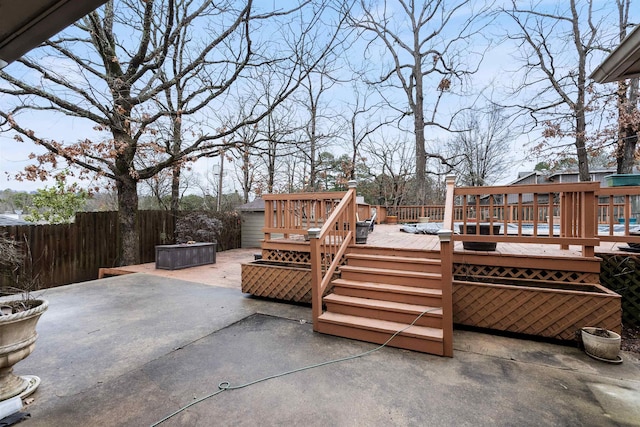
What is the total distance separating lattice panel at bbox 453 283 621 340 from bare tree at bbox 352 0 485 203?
30.8ft

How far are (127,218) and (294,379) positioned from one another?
7509 mm

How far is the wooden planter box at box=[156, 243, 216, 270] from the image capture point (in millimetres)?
7352

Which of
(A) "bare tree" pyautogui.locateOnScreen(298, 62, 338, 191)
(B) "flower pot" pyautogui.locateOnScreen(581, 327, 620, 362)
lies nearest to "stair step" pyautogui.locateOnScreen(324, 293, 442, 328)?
(B) "flower pot" pyautogui.locateOnScreen(581, 327, 620, 362)

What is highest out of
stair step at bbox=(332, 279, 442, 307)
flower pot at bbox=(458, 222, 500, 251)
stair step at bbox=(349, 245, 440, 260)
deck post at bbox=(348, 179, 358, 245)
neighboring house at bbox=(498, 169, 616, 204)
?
neighboring house at bbox=(498, 169, 616, 204)

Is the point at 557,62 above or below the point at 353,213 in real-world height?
above

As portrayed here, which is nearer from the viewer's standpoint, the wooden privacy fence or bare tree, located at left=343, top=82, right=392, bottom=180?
the wooden privacy fence

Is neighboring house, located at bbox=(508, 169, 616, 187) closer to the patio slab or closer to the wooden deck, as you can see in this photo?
the wooden deck

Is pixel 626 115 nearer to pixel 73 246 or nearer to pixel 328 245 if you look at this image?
pixel 328 245

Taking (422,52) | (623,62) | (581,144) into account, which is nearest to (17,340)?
(623,62)

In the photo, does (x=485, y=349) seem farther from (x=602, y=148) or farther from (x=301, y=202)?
(x=602, y=148)

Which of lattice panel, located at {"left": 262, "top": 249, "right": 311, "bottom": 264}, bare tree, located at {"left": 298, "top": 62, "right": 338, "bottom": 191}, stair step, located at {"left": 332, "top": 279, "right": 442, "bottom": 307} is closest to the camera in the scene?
stair step, located at {"left": 332, "top": 279, "right": 442, "bottom": 307}

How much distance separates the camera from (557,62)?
32.1ft

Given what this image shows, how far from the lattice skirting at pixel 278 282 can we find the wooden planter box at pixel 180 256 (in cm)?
342

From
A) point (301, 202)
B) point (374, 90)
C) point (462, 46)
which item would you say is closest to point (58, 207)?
point (301, 202)
